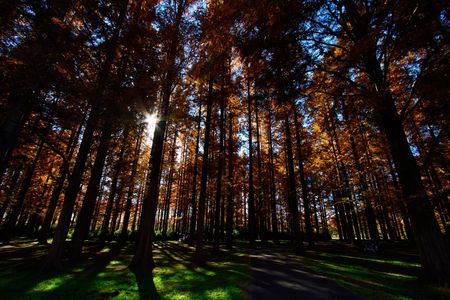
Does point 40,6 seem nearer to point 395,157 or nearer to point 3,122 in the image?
point 3,122

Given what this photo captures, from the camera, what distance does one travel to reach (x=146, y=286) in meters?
6.65

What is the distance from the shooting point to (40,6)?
18.5ft

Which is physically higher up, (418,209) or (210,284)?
(418,209)

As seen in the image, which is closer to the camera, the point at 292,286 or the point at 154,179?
the point at 292,286

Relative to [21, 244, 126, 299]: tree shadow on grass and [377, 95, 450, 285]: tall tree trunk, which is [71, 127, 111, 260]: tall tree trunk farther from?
[377, 95, 450, 285]: tall tree trunk

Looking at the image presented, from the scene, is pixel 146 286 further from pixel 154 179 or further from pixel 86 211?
pixel 86 211

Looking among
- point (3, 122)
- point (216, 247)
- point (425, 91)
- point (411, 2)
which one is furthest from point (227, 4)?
point (216, 247)

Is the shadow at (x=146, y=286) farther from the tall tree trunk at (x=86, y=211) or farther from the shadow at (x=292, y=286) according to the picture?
the tall tree trunk at (x=86, y=211)

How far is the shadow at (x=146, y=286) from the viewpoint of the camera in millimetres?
5758

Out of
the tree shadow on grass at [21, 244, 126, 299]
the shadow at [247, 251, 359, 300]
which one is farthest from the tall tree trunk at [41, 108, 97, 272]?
the shadow at [247, 251, 359, 300]

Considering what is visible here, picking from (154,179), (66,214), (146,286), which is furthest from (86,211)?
(146,286)

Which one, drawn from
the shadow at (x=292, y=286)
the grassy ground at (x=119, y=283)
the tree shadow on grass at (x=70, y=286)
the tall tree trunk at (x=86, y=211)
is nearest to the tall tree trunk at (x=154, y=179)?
the grassy ground at (x=119, y=283)

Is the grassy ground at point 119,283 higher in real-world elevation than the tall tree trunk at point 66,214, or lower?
lower

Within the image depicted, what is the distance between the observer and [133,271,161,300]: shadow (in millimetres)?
5758
